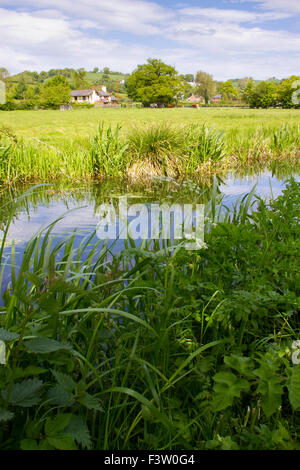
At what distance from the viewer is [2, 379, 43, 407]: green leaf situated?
3.55 ft

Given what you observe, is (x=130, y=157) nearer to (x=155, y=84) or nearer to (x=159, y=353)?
(x=159, y=353)

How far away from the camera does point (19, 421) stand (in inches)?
50.6

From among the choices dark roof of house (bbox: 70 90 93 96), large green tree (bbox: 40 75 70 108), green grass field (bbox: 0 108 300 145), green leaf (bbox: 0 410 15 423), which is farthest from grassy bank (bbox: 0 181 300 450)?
dark roof of house (bbox: 70 90 93 96)

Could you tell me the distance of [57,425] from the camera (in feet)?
3.48

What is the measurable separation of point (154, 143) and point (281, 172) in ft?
9.14

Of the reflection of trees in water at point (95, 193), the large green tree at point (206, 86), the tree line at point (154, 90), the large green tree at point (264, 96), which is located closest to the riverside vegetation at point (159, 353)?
the reflection of trees in water at point (95, 193)

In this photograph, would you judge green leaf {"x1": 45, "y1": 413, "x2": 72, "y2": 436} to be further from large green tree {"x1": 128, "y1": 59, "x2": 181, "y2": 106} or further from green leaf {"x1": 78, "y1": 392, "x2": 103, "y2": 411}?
large green tree {"x1": 128, "y1": 59, "x2": 181, "y2": 106}

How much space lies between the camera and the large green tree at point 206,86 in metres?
110

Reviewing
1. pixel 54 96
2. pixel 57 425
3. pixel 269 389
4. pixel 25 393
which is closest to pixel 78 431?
pixel 57 425

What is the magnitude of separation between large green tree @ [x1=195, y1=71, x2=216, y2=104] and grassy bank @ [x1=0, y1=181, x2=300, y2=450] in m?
114

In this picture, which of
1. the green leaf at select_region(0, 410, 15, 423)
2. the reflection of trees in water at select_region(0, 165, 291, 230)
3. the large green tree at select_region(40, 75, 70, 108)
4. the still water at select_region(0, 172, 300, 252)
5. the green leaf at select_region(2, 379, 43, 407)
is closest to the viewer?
the green leaf at select_region(0, 410, 15, 423)

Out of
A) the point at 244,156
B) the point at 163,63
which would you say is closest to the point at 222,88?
the point at 163,63

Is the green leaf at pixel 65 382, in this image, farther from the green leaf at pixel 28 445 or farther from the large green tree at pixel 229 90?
the large green tree at pixel 229 90
